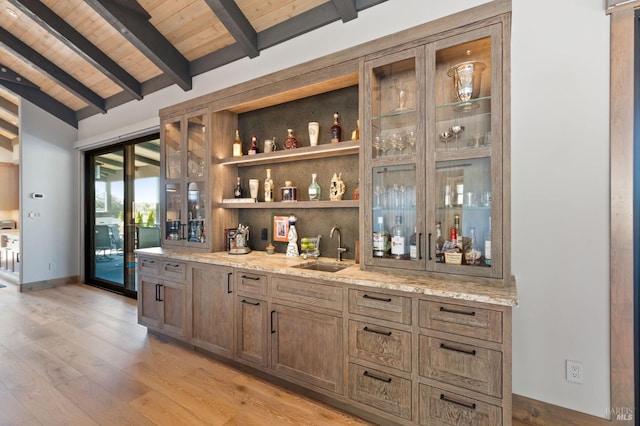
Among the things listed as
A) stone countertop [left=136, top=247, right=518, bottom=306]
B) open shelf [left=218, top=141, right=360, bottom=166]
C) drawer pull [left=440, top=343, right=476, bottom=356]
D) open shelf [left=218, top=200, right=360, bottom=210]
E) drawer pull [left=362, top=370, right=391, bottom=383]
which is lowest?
drawer pull [left=362, top=370, right=391, bottom=383]

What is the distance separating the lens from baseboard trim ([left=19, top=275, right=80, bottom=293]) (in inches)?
209

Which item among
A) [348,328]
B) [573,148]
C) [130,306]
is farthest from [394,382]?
[130,306]

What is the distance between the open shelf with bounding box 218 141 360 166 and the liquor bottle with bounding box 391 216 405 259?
2.25 ft

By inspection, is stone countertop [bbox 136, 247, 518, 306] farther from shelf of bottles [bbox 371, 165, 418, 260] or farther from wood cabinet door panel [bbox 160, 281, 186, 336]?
wood cabinet door panel [bbox 160, 281, 186, 336]

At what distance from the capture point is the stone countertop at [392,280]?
173 centimetres

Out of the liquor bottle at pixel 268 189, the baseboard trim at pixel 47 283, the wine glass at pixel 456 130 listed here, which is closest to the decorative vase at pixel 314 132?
the liquor bottle at pixel 268 189

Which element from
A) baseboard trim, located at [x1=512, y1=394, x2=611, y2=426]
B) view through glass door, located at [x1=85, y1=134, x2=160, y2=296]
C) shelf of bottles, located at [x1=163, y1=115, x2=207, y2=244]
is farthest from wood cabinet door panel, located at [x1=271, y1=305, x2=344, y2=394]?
view through glass door, located at [x1=85, y1=134, x2=160, y2=296]

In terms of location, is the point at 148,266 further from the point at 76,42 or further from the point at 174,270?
the point at 76,42

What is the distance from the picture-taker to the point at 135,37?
3.27 metres

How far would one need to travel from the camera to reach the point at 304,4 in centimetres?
279

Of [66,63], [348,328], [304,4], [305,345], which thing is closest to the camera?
[348,328]

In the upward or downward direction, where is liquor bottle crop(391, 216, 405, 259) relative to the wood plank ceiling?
downward

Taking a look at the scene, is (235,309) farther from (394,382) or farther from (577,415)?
(577,415)

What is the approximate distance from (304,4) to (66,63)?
12.7ft
